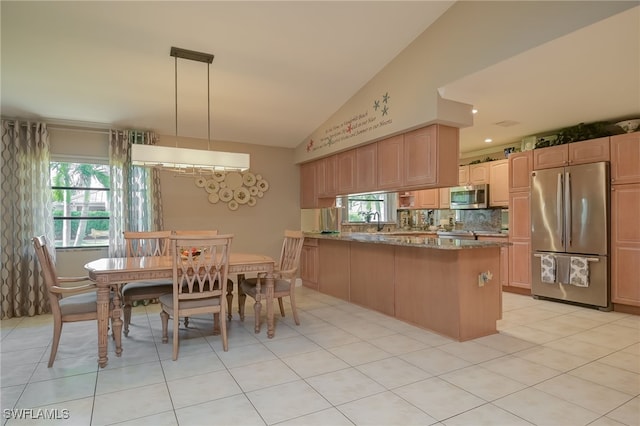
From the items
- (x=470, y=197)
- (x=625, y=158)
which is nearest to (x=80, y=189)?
(x=470, y=197)

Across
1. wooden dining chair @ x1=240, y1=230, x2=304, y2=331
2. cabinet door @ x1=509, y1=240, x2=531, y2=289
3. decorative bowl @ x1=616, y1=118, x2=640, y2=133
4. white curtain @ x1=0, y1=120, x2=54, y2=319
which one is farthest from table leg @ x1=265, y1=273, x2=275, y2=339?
decorative bowl @ x1=616, y1=118, x2=640, y2=133

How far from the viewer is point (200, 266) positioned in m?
3.00

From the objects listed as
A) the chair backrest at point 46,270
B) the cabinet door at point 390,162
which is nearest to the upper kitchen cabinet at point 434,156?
the cabinet door at point 390,162

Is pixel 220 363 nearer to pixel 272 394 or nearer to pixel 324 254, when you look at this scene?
pixel 272 394

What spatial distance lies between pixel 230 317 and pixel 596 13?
4215 millimetres

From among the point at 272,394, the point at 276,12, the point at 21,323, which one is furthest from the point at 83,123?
the point at 272,394

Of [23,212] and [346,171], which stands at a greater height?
[346,171]

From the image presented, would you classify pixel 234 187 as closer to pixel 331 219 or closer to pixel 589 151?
pixel 331 219

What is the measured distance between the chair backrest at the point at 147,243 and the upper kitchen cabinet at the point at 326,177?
98.7 inches

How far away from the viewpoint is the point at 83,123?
468 centimetres

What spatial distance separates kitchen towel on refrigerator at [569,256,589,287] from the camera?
4.36 metres

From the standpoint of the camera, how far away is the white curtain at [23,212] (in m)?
4.20

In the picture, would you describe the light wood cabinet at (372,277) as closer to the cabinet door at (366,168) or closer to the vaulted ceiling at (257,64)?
the cabinet door at (366,168)

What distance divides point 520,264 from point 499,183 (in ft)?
4.40
